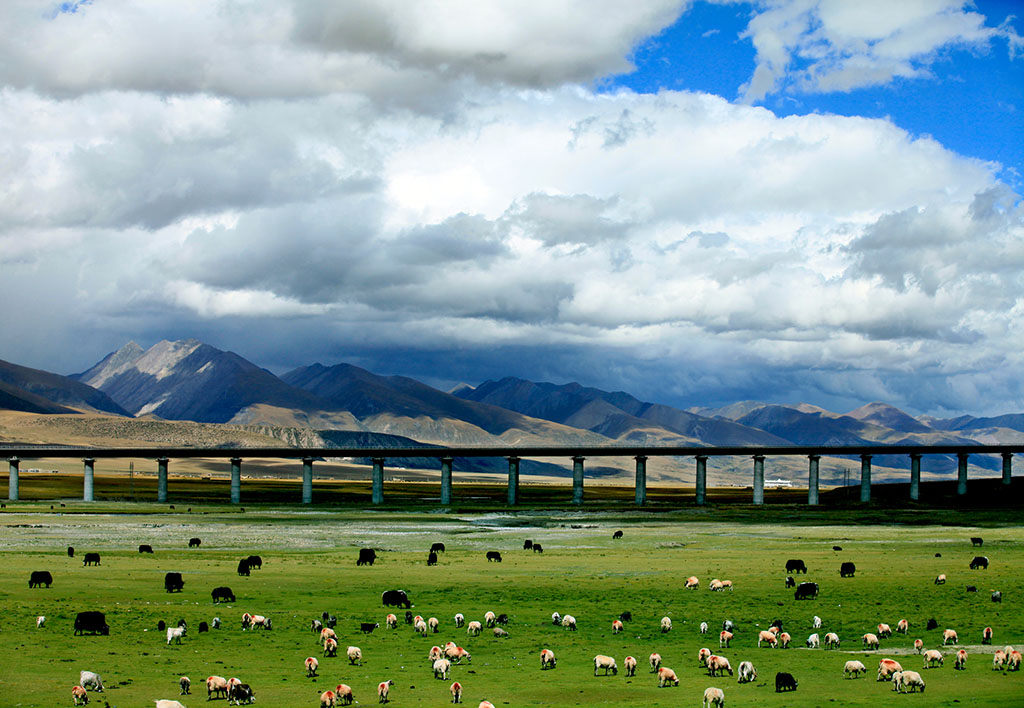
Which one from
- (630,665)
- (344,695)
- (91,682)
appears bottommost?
(630,665)

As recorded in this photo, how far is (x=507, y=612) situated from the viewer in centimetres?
4984

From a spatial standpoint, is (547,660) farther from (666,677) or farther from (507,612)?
(507,612)

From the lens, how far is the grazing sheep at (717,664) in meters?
35.4

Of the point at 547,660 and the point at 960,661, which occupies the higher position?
the point at 960,661

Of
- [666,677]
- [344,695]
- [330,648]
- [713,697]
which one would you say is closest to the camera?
[713,697]

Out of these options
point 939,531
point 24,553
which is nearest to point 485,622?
point 24,553

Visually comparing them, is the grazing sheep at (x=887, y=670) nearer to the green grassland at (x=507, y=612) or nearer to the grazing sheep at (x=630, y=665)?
the green grassland at (x=507, y=612)

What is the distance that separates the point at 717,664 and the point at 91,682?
2005 centimetres

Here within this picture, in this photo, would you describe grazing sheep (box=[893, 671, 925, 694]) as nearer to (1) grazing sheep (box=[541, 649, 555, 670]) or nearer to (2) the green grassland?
(2) the green grassland

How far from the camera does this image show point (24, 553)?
78.6m

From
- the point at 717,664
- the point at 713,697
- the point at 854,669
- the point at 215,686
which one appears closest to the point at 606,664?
the point at 717,664

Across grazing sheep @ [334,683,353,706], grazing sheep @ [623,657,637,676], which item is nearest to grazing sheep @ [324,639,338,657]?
grazing sheep @ [334,683,353,706]

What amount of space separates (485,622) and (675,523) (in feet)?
303

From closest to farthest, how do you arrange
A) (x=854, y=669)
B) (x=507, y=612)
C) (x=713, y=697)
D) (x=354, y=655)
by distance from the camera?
1. (x=713, y=697)
2. (x=854, y=669)
3. (x=354, y=655)
4. (x=507, y=612)
